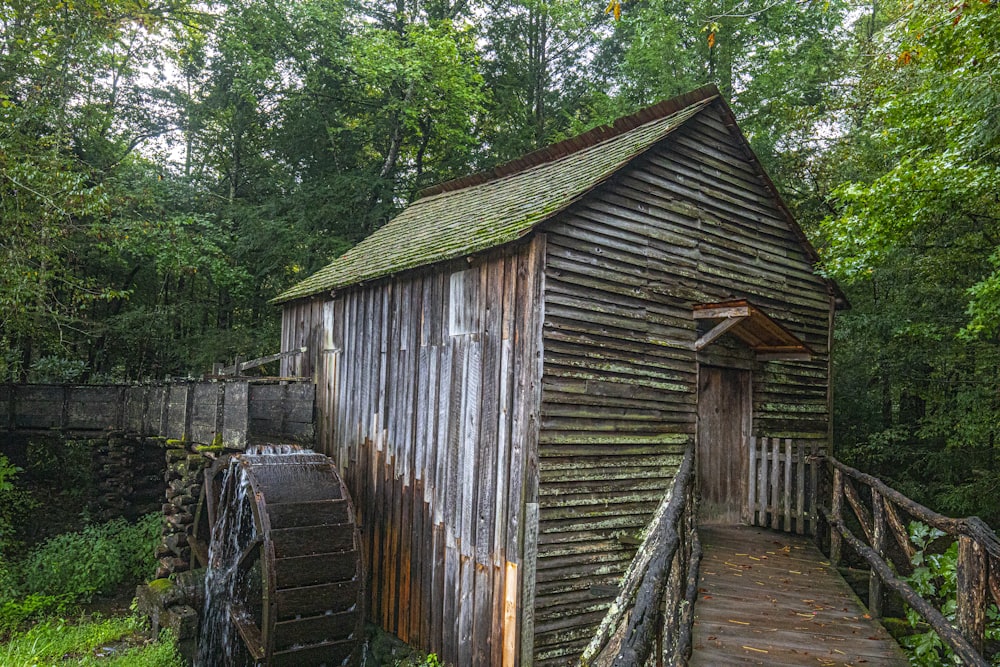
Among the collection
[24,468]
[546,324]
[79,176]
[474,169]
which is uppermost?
[474,169]

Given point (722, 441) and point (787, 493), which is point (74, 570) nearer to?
point (722, 441)

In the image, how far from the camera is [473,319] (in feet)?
24.1

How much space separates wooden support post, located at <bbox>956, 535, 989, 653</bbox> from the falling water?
24.2 ft

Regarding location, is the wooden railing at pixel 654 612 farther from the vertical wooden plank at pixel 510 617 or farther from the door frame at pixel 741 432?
the door frame at pixel 741 432

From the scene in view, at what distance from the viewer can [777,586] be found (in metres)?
5.59

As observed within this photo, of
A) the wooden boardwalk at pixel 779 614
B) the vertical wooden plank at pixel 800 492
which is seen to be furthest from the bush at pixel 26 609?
the vertical wooden plank at pixel 800 492

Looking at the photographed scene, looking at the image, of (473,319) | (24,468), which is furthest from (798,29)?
(24,468)

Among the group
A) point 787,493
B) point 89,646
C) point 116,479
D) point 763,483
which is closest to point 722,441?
point 763,483

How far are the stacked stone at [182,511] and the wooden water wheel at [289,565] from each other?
4.14 feet

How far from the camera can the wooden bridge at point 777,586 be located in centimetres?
325

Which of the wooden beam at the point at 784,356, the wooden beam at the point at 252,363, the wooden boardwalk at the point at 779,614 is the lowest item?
the wooden boardwalk at the point at 779,614

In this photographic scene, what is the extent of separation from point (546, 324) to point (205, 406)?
5895 mm

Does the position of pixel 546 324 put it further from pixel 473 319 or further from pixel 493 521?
pixel 493 521

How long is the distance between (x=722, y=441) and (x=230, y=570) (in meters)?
6.68
